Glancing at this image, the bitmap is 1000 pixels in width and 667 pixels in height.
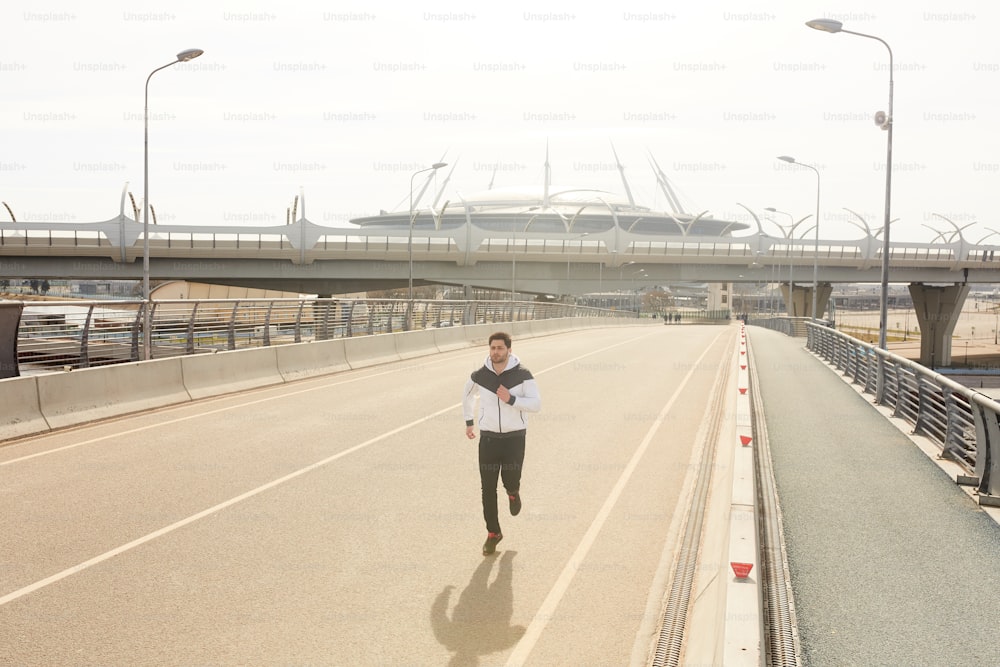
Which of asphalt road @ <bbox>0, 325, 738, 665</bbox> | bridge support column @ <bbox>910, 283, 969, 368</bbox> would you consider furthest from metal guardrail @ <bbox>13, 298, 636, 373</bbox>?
bridge support column @ <bbox>910, 283, 969, 368</bbox>

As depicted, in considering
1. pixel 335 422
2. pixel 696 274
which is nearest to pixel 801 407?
pixel 335 422

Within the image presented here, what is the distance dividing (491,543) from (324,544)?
132 centimetres

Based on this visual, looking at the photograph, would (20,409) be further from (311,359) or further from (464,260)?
(464,260)

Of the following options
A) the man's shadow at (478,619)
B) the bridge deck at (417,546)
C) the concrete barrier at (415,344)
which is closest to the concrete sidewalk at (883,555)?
the bridge deck at (417,546)

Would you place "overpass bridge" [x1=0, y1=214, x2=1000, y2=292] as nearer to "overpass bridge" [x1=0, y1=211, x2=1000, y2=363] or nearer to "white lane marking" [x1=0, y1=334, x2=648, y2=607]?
"overpass bridge" [x1=0, y1=211, x2=1000, y2=363]

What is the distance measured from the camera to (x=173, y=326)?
59.9ft

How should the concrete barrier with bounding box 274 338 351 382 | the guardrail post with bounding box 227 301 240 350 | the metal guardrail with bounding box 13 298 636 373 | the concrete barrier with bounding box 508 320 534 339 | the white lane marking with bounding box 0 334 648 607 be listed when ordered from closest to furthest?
the white lane marking with bounding box 0 334 648 607, the metal guardrail with bounding box 13 298 636 373, the guardrail post with bounding box 227 301 240 350, the concrete barrier with bounding box 274 338 351 382, the concrete barrier with bounding box 508 320 534 339

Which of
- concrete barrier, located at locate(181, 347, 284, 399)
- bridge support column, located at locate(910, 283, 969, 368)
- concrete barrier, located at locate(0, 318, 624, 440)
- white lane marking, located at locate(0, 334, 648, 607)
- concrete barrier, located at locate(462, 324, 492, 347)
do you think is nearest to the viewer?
white lane marking, located at locate(0, 334, 648, 607)

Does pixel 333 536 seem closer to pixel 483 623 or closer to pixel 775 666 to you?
pixel 483 623

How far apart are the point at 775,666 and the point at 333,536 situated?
3.86 metres

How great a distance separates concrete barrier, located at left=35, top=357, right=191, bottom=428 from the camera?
13.4 metres

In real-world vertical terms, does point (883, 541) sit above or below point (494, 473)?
below

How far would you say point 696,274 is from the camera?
84.2m

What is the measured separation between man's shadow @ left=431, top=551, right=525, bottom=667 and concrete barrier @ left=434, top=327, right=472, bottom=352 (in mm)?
25992
